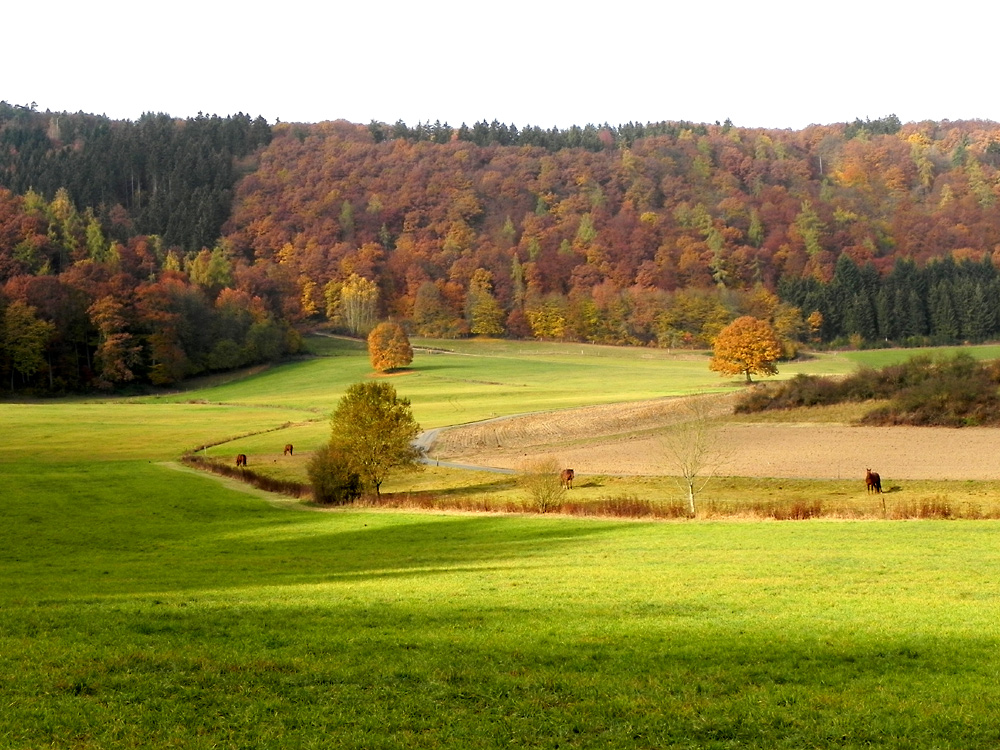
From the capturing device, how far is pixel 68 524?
34.6 meters

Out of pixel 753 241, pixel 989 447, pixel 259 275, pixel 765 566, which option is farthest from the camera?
pixel 753 241

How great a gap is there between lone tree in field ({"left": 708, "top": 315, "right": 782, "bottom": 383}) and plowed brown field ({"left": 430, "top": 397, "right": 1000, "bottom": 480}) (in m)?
19.8

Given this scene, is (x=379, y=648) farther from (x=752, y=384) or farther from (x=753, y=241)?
(x=753, y=241)

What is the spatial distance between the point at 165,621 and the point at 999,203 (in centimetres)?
20376

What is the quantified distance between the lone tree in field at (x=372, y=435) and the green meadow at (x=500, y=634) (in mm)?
13271

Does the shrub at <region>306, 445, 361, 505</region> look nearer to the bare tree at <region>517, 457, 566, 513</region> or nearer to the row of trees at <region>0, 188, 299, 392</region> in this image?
the bare tree at <region>517, 457, 566, 513</region>

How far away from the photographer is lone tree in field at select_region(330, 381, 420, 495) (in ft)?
160

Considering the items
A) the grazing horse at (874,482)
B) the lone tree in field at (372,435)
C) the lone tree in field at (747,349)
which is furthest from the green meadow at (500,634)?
the lone tree in field at (747,349)

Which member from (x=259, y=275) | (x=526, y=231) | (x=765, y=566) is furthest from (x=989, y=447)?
(x=526, y=231)

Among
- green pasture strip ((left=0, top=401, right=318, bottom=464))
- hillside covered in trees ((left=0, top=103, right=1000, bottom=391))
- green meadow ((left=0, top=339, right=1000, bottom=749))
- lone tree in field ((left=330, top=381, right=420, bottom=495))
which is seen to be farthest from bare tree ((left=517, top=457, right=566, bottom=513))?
hillside covered in trees ((left=0, top=103, right=1000, bottom=391))

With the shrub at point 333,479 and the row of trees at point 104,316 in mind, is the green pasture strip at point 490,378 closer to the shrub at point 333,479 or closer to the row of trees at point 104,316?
the row of trees at point 104,316

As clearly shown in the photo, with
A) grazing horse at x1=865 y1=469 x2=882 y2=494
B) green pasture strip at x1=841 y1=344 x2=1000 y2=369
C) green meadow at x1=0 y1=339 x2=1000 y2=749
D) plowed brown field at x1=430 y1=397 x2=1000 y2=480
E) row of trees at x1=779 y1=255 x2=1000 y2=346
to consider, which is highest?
row of trees at x1=779 y1=255 x2=1000 y2=346

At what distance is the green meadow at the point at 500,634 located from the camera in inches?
394

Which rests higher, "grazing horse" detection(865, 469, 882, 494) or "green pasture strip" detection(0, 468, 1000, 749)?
"green pasture strip" detection(0, 468, 1000, 749)
